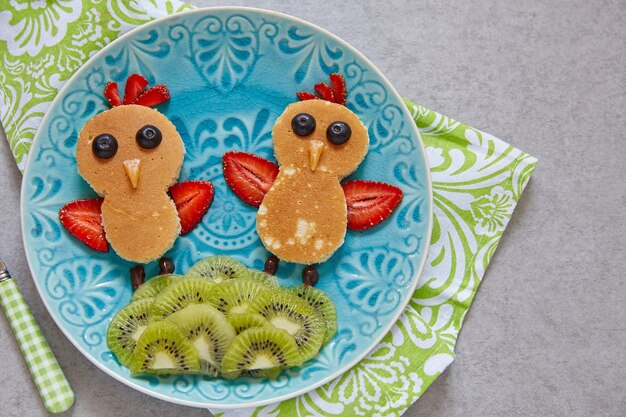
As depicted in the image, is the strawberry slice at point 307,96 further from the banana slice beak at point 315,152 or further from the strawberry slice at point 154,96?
the strawberry slice at point 154,96

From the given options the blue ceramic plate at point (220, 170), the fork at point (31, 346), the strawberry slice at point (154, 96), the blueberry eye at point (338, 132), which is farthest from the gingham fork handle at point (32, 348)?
the blueberry eye at point (338, 132)

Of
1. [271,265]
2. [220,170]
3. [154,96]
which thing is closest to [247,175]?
[220,170]

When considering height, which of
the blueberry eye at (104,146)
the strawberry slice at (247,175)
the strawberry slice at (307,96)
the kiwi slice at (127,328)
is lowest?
A: the kiwi slice at (127,328)

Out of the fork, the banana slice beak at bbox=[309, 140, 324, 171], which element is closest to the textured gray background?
the fork

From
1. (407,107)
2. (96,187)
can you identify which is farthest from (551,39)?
(96,187)

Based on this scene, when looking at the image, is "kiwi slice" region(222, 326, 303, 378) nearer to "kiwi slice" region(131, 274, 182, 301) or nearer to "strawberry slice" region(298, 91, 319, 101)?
"kiwi slice" region(131, 274, 182, 301)

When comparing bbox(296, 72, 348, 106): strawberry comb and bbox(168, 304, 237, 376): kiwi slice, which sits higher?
bbox(296, 72, 348, 106): strawberry comb
